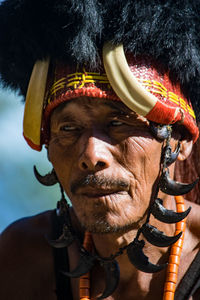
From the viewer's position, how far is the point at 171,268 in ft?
9.70

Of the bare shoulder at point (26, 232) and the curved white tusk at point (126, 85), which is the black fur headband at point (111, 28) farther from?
the bare shoulder at point (26, 232)

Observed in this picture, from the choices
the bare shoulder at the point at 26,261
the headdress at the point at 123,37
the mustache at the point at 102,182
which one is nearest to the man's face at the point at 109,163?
the mustache at the point at 102,182

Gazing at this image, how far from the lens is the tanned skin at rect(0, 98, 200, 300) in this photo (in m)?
2.79

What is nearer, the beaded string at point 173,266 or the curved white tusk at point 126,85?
the curved white tusk at point 126,85

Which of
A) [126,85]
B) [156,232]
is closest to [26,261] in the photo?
[156,232]

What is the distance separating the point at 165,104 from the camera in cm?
279

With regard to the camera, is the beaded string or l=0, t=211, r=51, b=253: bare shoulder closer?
the beaded string

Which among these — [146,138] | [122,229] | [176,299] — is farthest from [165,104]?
[176,299]

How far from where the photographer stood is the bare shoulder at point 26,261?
3.36 meters

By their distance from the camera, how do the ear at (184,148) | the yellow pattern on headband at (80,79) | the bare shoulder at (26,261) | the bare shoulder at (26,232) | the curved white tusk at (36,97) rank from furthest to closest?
the bare shoulder at (26,232), the bare shoulder at (26,261), the ear at (184,148), the curved white tusk at (36,97), the yellow pattern on headband at (80,79)

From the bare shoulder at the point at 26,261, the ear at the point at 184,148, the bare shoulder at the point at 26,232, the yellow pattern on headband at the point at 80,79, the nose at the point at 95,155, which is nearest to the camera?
the nose at the point at 95,155

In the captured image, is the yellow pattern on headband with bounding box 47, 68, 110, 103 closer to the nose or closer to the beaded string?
the nose

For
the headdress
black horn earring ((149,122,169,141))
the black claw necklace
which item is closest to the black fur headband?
the headdress

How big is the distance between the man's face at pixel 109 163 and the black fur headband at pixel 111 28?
0.28m
